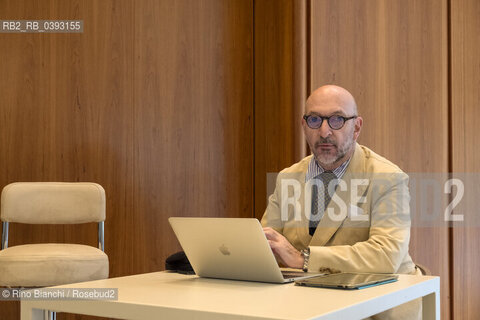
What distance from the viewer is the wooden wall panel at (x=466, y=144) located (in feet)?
14.0

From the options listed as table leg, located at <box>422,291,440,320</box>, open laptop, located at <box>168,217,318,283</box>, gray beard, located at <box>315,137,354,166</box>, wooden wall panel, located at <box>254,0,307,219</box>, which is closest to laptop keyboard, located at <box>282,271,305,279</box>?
open laptop, located at <box>168,217,318,283</box>

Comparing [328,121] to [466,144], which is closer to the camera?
[328,121]

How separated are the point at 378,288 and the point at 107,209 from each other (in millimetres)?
2412

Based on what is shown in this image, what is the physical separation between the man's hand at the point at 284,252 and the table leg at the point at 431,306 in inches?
17.1

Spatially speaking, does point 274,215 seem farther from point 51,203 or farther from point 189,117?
point 189,117

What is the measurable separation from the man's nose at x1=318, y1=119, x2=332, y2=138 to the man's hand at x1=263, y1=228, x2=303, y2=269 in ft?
1.56

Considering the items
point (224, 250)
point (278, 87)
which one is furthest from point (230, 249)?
point (278, 87)

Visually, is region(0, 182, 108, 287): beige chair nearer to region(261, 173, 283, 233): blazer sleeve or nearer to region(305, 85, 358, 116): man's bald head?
region(261, 173, 283, 233): blazer sleeve

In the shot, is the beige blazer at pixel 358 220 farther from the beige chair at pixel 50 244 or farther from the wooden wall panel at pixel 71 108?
the wooden wall panel at pixel 71 108

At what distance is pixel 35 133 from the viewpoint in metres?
3.57

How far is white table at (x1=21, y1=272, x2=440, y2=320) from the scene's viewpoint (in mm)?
1328

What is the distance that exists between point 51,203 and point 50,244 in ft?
0.81

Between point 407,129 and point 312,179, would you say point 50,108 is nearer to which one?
point 312,179

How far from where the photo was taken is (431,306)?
72.5 inches
